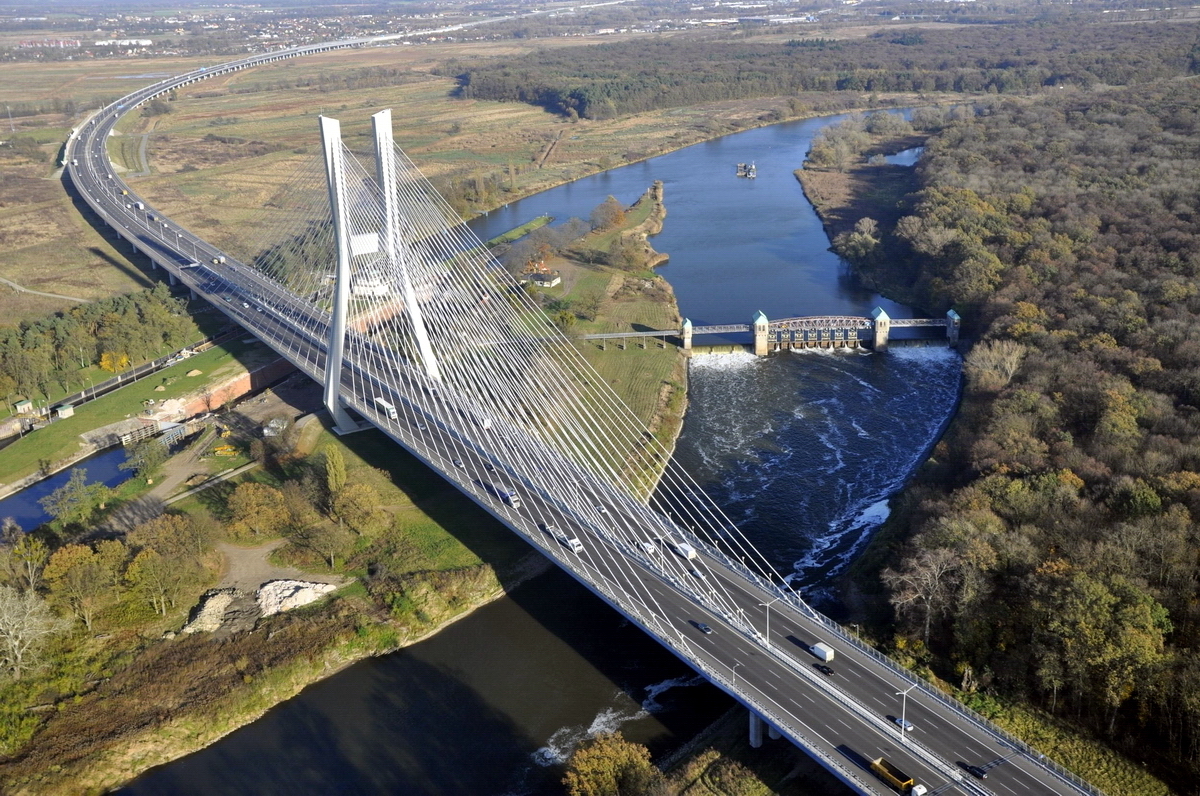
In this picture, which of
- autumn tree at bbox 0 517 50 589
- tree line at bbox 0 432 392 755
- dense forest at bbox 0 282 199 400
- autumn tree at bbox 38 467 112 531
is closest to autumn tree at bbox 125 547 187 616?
tree line at bbox 0 432 392 755

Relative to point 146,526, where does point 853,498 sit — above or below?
below

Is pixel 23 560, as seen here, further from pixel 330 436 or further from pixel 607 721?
pixel 607 721

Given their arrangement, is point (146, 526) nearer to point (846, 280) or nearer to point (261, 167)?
point (846, 280)

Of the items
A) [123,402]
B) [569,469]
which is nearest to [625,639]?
[569,469]

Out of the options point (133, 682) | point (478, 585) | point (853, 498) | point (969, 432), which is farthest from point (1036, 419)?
point (133, 682)

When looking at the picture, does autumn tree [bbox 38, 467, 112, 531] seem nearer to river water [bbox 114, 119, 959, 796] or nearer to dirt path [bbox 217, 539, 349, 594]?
dirt path [bbox 217, 539, 349, 594]

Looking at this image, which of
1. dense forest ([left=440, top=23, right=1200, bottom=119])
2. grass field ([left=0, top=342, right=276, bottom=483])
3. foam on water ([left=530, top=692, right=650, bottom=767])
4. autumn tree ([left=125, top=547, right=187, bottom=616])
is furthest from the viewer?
dense forest ([left=440, top=23, right=1200, bottom=119])
